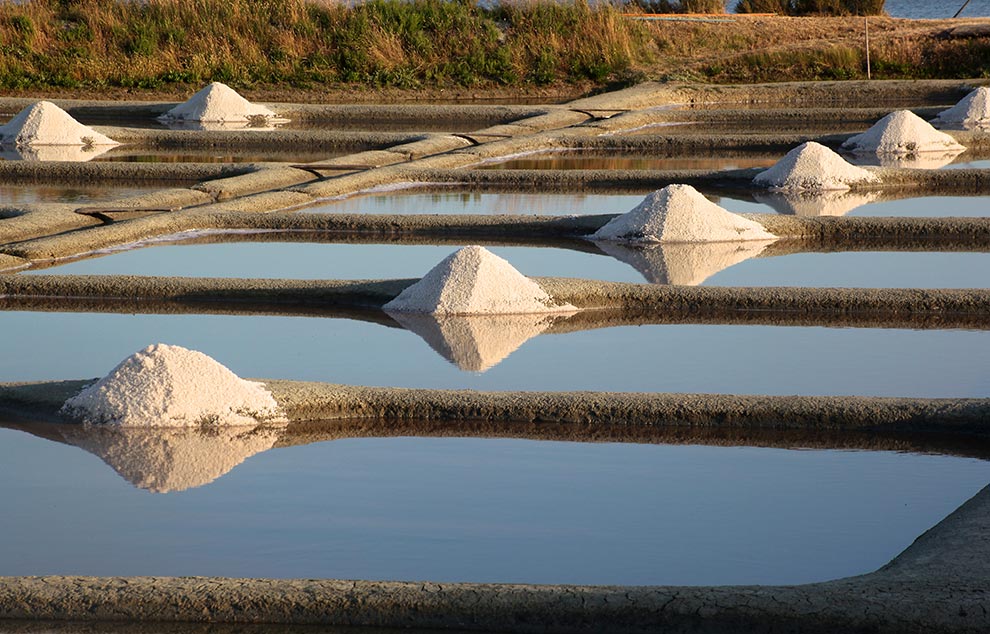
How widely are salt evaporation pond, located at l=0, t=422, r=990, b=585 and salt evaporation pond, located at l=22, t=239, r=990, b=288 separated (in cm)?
197

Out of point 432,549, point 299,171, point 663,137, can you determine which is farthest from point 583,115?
point 432,549

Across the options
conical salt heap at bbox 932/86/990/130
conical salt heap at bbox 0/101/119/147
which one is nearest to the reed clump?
conical salt heap at bbox 0/101/119/147

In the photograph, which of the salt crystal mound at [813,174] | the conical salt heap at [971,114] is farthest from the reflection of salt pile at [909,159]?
the conical salt heap at [971,114]

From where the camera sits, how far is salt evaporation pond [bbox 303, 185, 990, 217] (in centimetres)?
670

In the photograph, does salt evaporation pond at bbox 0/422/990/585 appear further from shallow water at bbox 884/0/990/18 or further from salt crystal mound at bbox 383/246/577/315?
shallow water at bbox 884/0/990/18

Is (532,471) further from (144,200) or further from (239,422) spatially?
(144,200)

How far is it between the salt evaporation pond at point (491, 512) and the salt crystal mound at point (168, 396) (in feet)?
0.52

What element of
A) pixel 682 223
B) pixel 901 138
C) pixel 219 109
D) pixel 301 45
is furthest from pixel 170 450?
pixel 301 45

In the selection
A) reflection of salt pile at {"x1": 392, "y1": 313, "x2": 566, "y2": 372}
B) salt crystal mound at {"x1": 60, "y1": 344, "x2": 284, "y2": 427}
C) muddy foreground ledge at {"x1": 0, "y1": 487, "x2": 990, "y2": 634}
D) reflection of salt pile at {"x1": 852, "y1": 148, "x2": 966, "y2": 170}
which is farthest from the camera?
reflection of salt pile at {"x1": 852, "y1": 148, "x2": 966, "y2": 170}

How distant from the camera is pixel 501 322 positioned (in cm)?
439

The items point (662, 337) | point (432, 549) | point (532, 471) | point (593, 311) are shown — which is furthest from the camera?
point (593, 311)

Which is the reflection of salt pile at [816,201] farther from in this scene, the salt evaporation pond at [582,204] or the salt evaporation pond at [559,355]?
the salt evaporation pond at [559,355]

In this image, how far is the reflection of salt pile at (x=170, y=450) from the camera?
297 cm

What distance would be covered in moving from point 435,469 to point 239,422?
497mm
